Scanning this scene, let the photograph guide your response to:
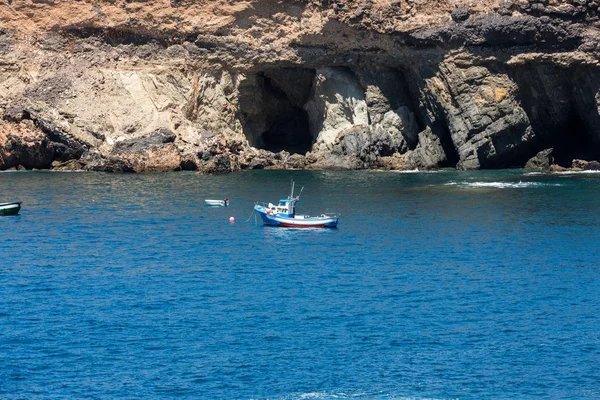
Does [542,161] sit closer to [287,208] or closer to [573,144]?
A: [573,144]

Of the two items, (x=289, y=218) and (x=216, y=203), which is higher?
(x=216, y=203)

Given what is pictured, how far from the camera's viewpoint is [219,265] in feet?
169

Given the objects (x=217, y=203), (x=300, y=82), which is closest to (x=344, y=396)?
(x=217, y=203)

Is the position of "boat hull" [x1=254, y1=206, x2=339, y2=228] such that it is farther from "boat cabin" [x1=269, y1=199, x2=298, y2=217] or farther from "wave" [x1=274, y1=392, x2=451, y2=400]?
"wave" [x1=274, y1=392, x2=451, y2=400]

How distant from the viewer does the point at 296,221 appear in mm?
64500

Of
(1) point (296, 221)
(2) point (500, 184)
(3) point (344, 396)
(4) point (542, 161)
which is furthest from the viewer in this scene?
(4) point (542, 161)

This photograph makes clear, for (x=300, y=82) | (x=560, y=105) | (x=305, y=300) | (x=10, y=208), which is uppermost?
(x=300, y=82)

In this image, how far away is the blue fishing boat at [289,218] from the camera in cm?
6329

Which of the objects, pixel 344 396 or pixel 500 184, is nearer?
pixel 344 396

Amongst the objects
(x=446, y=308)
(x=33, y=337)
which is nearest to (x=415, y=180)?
(x=446, y=308)

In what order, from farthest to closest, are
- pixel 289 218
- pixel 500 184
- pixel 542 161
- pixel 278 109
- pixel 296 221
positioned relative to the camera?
pixel 278 109, pixel 542 161, pixel 500 184, pixel 289 218, pixel 296 221

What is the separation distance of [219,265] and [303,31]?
162 ft

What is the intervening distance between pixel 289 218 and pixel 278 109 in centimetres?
4381

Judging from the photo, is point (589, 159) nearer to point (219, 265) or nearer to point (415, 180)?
point (415, 180)
